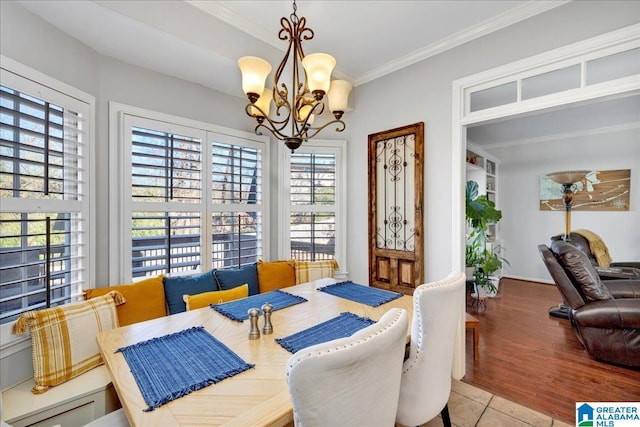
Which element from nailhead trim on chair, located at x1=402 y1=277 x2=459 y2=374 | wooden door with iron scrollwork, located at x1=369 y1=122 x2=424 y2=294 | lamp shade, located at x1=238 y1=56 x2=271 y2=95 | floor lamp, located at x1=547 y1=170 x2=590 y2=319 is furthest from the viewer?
floor lamp, located at x1=547 y1=170 x2=590 y2=319

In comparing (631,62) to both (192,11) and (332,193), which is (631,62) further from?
(192,11)

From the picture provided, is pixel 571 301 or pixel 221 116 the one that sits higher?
pixel 221 116

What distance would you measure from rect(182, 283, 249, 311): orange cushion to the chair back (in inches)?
123

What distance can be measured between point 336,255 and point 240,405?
239 centimetres

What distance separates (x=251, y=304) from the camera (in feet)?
6.19

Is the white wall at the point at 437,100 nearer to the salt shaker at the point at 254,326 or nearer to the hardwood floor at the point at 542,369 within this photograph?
the hardwood floor at the point at 542,369

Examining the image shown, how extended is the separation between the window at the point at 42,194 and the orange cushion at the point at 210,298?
27.8 inches

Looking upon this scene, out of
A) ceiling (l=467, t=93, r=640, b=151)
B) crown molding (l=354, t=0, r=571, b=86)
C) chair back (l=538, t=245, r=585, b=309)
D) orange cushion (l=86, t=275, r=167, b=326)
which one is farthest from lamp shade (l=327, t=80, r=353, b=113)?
chair back (l=538, t=245, r=585, b=309)

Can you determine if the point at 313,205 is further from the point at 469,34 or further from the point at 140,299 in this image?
the point at 469,34

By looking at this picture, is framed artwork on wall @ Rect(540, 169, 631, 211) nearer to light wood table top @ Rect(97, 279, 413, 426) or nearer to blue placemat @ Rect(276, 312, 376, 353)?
light wood table top @ Rect(97, 279, 413, 426)

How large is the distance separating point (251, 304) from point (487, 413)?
1780 mm

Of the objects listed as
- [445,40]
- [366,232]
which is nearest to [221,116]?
[366,232]

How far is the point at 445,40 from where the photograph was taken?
2.38 metres

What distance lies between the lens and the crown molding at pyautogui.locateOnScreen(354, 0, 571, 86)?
6.43 feet
